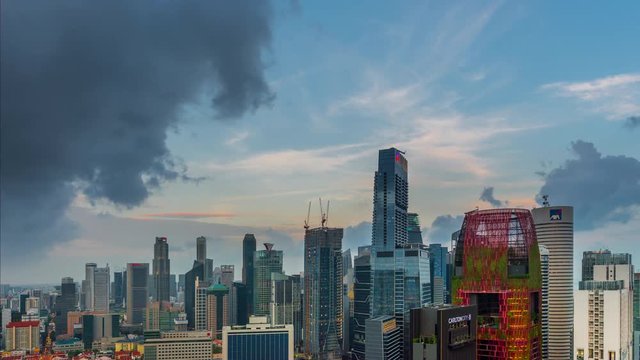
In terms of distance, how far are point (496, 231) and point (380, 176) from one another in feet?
77.4

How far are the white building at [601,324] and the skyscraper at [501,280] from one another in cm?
1093

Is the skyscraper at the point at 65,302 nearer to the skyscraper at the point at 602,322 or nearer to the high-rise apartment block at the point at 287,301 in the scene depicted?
the high-rise apartment block at the point at 287,301

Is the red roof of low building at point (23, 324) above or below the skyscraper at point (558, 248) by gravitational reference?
below

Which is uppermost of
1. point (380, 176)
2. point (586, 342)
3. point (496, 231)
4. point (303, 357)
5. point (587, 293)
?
point (380, 176)

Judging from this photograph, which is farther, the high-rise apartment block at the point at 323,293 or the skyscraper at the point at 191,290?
the skyscraper at the point at 191,290

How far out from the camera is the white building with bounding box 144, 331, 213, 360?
35375mm

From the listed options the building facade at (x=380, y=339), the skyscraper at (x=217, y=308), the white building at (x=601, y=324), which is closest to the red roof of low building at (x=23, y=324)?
the skyscraper at (x=217, y=308)

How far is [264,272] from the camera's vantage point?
5259 cm

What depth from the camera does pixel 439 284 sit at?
48.6 meters

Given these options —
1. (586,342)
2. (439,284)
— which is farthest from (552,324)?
(439,284)

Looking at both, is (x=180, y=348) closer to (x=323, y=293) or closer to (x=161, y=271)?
(x=323, y=293)

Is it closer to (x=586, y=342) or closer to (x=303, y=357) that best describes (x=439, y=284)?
(x=303, y=357)

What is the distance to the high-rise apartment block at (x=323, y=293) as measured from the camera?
43438 mm

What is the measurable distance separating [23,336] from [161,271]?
19403mm
